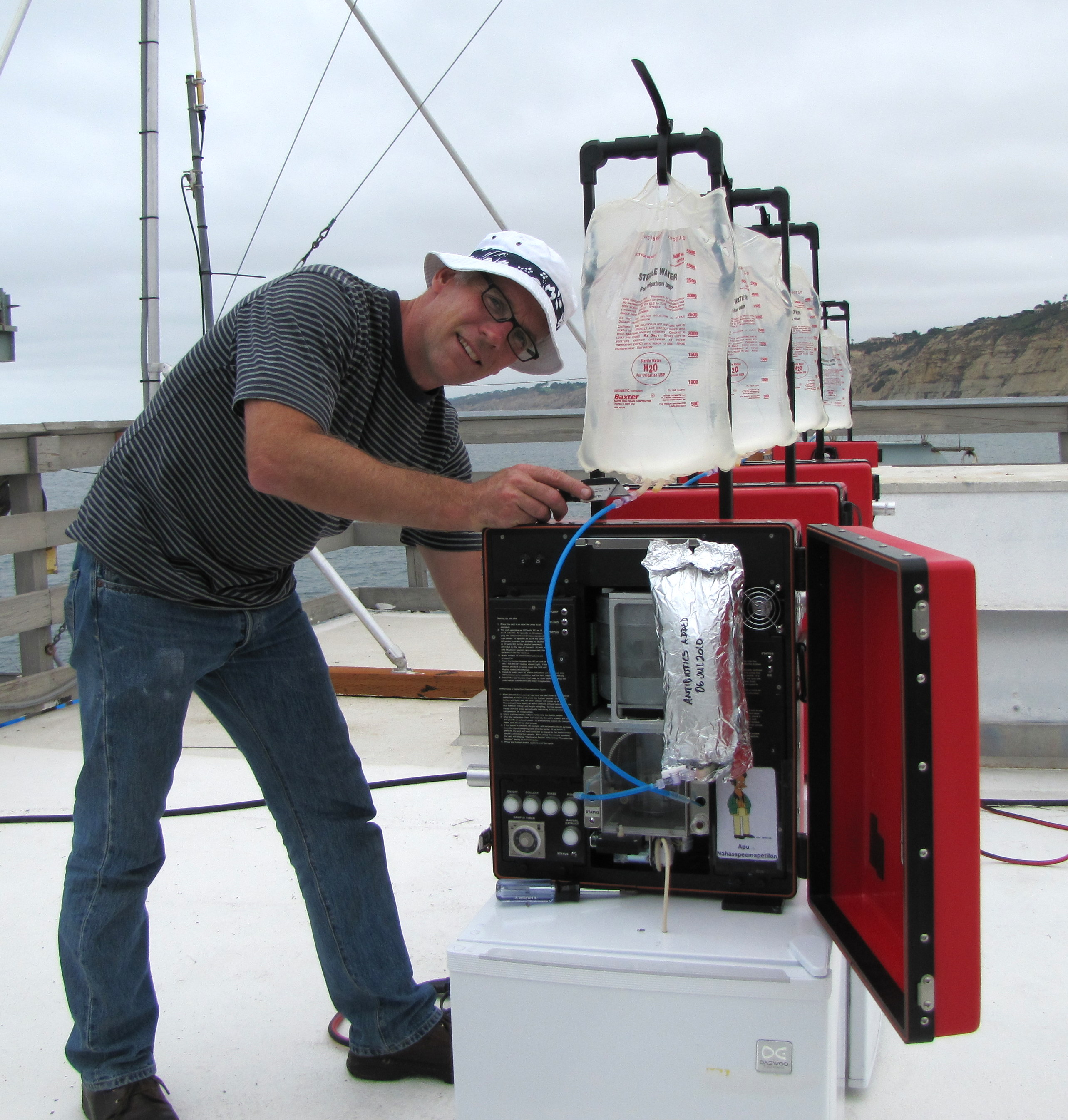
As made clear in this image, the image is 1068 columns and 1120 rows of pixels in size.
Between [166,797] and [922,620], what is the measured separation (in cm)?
113

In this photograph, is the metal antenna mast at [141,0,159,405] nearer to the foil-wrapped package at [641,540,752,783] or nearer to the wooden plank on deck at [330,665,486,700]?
the wooden plank on deck at [330,665,486,700]

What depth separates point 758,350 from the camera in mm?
1919

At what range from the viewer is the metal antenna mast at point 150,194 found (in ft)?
9.98

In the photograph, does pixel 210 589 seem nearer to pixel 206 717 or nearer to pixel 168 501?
pixel 168 501

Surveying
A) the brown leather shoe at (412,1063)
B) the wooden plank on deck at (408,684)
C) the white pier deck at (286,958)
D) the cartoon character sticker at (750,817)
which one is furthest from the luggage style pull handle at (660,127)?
the wooden plank on deck at (408,684)

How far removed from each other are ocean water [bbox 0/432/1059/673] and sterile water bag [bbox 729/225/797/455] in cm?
262

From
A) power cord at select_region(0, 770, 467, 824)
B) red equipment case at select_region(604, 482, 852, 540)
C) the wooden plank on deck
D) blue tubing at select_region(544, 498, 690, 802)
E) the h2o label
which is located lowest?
power cord at select_region(0, 770, 467, 824)

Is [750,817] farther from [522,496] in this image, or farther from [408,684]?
[408,684]

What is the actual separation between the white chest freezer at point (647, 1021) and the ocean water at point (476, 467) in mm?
3697

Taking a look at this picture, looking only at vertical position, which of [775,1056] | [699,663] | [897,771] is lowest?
[775,1056]

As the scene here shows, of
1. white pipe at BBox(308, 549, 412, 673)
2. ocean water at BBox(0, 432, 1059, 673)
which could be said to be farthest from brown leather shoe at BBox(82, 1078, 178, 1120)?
ocean water at BBox(0, 432, 1059, 673)

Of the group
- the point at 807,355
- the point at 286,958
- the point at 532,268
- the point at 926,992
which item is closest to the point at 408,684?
the point at 286,958

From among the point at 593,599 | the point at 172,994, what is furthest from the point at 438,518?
the point at 172,994

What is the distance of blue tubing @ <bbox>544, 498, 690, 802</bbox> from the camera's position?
3.30 ft
